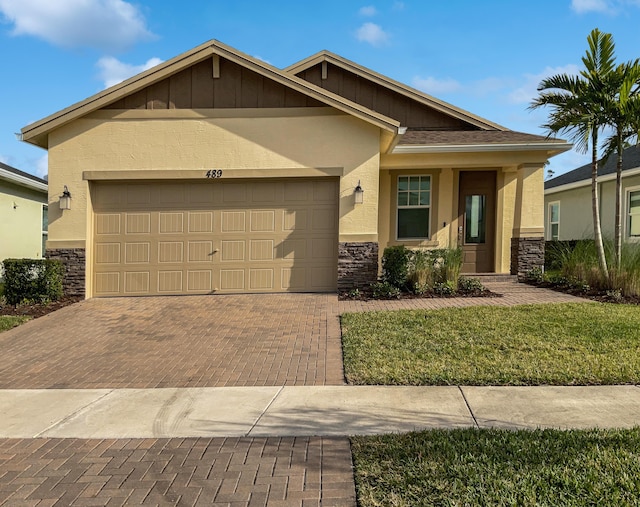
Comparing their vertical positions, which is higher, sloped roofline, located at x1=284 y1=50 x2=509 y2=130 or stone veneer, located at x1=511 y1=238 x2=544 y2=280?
sloped roofline, located at x1=284 y1=50 x2=509 y2=130

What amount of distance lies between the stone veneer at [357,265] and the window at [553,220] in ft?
45.5

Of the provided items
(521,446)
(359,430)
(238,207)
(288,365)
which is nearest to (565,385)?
(521,446)

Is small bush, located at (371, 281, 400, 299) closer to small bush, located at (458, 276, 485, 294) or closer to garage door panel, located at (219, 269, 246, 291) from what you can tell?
small bush, located at (458, 276, 485, 294)

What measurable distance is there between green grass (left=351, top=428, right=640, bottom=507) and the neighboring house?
11763mm

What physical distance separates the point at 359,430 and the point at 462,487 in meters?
1.13

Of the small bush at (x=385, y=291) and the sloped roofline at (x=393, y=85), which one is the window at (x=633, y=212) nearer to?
the sloped roofline at (x=393, y=85)

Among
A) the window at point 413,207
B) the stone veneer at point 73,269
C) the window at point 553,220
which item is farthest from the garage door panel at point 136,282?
the window at point 553,220

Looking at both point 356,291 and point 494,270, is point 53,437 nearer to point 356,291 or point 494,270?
point 356,291

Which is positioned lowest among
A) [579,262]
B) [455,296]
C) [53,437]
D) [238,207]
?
[53,437]

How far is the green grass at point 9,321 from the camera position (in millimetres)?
8227

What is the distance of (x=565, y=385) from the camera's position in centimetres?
505

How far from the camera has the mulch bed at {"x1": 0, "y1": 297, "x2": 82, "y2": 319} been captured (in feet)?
30.5

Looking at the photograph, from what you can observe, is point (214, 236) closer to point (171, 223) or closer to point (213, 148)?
point (171, 223)

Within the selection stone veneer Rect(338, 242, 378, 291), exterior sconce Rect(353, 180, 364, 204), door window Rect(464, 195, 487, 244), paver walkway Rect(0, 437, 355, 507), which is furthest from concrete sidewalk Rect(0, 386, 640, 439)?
door window Rect(464, 195, 487, 244)
